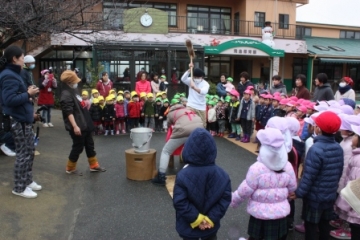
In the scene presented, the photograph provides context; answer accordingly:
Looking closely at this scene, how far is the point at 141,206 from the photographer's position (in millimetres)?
4633

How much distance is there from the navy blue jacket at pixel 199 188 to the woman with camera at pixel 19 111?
8.70 ft

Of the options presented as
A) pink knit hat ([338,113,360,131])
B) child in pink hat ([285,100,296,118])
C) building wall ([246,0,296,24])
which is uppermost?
building wall ([246,0,296,24])

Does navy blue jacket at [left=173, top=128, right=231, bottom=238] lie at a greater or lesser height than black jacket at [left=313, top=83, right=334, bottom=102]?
lesser

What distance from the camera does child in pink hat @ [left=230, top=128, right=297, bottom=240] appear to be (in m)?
3.02

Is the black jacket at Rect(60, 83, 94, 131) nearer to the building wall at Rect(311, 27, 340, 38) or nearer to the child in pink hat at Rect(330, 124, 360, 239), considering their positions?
the child in pink hat at Rect(330, 124, 360, 239)

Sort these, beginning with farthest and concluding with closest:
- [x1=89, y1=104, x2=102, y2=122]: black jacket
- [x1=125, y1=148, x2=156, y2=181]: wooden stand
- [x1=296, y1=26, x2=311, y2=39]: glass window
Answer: [x1=296, y1=26, x2=311, y2=39]: glass window → [x1=89, y1=104, x2=102, y2=122]: black jacket → [x1=125, y1=148, x2=156, y2=181]: wooden stand

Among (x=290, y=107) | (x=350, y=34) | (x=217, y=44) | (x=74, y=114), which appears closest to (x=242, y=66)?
(x=217, y=44)

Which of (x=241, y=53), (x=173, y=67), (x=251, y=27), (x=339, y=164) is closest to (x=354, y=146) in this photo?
(x=339, y=164)

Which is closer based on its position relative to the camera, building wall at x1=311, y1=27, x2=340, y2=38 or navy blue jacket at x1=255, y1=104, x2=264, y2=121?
navy blue jacket at x1=255, y1=104, x2=264, y2=121

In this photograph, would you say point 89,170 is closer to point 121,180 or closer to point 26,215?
point 121,180

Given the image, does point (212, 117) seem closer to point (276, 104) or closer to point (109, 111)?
point (276, 104)

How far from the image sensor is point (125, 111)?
9.71 m

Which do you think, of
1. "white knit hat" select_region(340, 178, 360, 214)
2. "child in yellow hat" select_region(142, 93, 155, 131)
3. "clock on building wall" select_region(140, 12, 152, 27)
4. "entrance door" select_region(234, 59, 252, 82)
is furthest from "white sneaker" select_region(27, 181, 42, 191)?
"entrance door" select_region(234, 59, 252, 82)

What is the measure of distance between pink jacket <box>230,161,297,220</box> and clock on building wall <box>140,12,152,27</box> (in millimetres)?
15033
